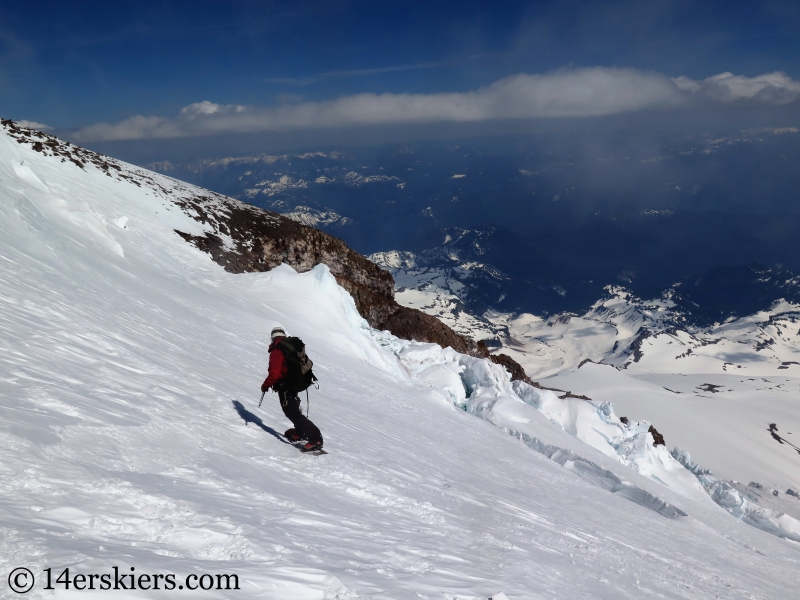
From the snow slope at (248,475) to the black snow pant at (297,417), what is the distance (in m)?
0.41

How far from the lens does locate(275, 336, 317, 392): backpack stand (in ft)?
28.7

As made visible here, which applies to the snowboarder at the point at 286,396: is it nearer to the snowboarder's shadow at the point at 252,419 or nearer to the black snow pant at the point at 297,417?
the black snow pant at the point at 297,417

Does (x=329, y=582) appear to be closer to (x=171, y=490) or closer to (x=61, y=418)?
(x=171, y=490)

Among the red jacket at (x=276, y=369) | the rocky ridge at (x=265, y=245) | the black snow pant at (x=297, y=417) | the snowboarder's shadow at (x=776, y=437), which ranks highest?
the rocky ridge at (x=265, y=245)

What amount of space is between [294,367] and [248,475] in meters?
2.11

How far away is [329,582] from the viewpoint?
4758 mm

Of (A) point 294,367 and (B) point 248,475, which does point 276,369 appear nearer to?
(A) point 294,367

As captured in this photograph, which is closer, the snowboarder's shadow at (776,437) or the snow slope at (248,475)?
the snow slope at (248,475)

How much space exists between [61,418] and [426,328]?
3278cm

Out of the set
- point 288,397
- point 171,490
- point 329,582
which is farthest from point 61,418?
point 329,582

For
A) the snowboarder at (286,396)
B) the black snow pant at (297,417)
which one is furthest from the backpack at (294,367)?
the black snow pant at (297,417)

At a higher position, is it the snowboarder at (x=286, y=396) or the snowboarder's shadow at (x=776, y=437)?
the snowboarder at (x=286, y=396)

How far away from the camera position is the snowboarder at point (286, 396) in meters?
8.74

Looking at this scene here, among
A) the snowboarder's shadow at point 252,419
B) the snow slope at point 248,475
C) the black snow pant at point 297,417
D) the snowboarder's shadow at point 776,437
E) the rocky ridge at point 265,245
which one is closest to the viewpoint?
the snow slope at point 248,475
